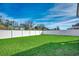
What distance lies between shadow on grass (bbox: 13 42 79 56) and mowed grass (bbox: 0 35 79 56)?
47 mm

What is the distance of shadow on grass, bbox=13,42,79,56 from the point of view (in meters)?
3.00

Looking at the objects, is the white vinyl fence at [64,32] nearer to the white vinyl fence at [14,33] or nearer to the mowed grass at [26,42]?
the mowed grass at [26,42]

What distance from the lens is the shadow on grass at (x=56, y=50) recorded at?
118 inches

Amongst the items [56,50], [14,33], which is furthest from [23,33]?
[56,50]

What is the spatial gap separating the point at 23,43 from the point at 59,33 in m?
0.50

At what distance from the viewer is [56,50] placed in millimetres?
3010

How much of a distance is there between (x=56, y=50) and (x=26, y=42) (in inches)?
15.9

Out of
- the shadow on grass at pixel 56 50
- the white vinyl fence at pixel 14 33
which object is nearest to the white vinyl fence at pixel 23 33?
the white vinyl fence at pixel 14 33

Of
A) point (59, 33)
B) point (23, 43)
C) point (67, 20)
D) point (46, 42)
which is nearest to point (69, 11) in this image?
point (67, 20)

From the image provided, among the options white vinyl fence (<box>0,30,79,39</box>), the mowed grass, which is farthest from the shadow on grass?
white vinyl fence (<box>0,30,79,39</box>)

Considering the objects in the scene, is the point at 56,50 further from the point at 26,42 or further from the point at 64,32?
the point at 26,42

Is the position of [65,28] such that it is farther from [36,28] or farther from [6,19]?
[6,19]

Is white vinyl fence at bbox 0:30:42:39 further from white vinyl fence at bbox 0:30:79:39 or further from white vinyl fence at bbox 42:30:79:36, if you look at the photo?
white vinyl fence at bbox 42:30:79:36

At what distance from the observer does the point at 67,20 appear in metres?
3.02
